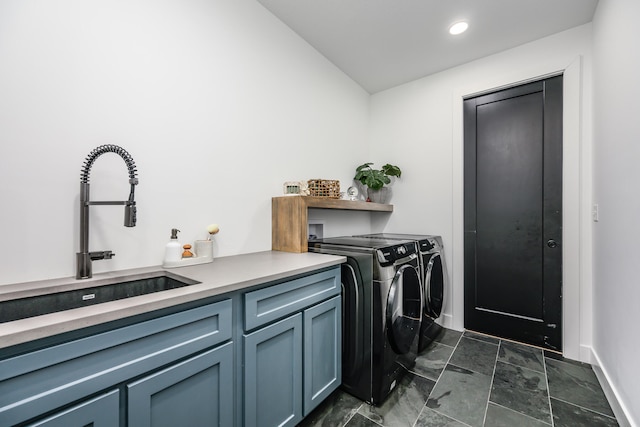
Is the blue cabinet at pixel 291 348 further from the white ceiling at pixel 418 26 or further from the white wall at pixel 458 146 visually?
the white ceiling at pixel 418 26

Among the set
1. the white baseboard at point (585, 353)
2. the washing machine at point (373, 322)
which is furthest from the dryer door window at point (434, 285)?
the white baseboard at point (585, 353)

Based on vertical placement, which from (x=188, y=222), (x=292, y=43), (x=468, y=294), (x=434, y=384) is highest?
(x=292, y=43)

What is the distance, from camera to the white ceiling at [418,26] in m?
1.94

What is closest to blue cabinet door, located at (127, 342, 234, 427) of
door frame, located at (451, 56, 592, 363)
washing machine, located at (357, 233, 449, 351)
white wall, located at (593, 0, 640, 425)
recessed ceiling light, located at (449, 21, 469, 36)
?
washing machine, located at (357, 233, 449, 351)

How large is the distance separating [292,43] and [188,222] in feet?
5.76

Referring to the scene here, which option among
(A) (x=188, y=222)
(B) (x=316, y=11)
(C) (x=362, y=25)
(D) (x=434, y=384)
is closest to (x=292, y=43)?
(B) (x=316, y=11)

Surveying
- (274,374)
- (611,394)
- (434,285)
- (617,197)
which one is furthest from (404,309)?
(617,197)

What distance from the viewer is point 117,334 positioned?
77 centimetres

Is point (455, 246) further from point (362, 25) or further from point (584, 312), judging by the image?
point (362, 25)

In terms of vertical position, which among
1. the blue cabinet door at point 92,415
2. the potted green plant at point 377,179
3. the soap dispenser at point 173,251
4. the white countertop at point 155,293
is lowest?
the blue cabinet door at point 92,415

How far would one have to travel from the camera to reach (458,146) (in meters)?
2.66

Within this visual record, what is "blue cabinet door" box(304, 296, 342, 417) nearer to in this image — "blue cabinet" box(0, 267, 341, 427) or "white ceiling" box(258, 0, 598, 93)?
"blue cabinet" box(0, 267, 341, 427)

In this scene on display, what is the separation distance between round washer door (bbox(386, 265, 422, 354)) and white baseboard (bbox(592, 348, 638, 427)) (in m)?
1.05

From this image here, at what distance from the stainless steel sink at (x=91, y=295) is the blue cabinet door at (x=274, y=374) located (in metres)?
0.40
